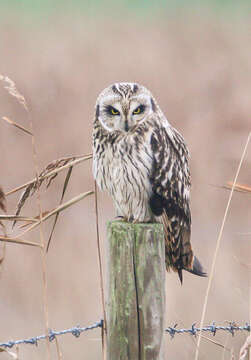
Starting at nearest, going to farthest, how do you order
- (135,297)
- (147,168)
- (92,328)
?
(135,297) → (92,328) → (147,168)

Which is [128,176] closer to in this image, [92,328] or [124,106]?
[124,106]

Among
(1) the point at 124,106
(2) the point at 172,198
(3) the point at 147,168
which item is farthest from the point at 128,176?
(1) the point at 124,106

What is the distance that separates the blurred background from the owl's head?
179cm

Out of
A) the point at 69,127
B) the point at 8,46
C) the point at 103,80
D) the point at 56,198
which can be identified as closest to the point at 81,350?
the point at 56,198

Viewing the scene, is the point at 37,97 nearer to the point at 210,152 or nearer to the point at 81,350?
the point at 210,152

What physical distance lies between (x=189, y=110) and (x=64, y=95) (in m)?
1.22

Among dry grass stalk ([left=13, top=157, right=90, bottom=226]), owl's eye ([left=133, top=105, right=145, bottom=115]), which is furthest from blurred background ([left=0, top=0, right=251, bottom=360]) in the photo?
dry grass stalk ([left=13, top=157, right=90, bottom=226])

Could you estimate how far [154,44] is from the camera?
8.81 metres

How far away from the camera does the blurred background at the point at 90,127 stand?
6277 mm

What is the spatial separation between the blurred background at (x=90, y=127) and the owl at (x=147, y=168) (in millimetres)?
1641

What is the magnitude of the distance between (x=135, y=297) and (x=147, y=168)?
3.48 feet

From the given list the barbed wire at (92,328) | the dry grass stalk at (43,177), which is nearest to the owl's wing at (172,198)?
the barbed wire at (92,328)

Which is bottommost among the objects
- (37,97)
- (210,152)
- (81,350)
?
(81,350)

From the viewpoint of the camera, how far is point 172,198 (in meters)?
3.60
